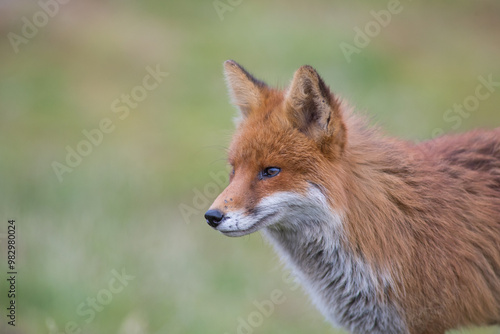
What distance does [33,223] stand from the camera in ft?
36.9

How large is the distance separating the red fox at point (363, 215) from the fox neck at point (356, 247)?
0.01 metres

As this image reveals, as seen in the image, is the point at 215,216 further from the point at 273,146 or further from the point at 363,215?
the point at 363,215

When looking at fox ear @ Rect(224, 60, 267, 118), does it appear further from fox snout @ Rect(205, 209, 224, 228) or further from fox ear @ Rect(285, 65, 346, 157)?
fox snout @ Rect(205, 209, 224, 228)

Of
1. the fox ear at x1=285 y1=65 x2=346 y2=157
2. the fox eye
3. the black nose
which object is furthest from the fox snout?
the fox ear at x1=285 y1=65 x2=346 y2=157

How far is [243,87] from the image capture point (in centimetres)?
722

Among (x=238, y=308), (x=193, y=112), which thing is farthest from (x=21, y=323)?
(x=193, y=112)

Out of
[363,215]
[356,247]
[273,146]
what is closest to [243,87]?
[273,146]

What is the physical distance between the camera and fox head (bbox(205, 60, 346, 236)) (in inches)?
247

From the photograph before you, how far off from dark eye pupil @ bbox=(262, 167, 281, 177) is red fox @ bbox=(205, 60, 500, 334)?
14 millimetres

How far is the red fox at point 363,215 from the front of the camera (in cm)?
644

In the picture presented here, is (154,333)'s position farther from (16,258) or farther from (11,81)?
(11,81)

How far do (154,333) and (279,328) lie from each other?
6.73 feet

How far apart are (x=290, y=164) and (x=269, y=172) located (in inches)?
8.4

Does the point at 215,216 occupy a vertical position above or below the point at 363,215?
above
